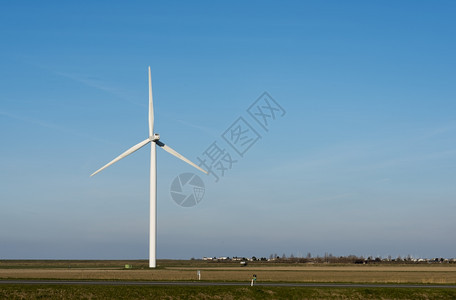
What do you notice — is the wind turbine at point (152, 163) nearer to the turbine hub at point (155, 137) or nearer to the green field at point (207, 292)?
the turbine hub at point (155, 137)

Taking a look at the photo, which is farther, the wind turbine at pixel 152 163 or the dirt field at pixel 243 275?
the wind turbine at pixel 152 163

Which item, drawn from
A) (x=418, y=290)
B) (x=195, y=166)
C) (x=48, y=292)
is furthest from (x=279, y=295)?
(x=195, y=166)

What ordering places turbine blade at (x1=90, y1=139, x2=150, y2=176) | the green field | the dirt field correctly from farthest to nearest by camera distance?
turbine blade at (x1=90, y1=139, x2=150, y2=176) < the dirt field < the green field

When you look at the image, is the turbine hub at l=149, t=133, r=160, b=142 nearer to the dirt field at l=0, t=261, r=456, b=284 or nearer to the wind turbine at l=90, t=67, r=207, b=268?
the wind turbine at l=90, t=67, r=207, b=268

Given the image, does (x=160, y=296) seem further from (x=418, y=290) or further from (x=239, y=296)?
(x=418, y=290)

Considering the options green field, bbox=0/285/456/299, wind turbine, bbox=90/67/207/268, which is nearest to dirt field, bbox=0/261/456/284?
wind turbine, bbox=90/67/207/268

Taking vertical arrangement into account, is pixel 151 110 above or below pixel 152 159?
above

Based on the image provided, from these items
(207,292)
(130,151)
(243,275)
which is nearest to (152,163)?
(130,151)

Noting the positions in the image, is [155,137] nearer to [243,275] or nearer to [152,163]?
[152,163]

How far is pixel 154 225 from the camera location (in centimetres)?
11306

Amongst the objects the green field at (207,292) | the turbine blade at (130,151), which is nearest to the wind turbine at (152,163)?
the turbine blade at (130,151)

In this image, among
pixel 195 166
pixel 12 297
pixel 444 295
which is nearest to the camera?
pixel 12 297

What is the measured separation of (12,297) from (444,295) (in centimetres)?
4429

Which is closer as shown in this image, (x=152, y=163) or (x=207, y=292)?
(x=207, y=292)
